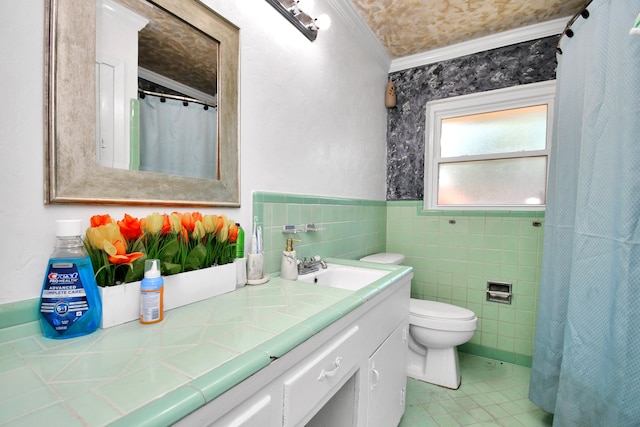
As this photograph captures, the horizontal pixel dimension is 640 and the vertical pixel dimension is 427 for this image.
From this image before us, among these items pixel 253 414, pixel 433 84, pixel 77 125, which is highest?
pixel 433 84

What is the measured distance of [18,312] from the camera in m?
0.63

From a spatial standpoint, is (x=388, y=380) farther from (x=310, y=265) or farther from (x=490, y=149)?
(x=490, y=149)

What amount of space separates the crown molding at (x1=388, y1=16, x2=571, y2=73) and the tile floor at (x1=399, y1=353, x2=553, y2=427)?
7.88ft

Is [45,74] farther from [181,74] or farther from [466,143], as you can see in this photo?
[466,143]

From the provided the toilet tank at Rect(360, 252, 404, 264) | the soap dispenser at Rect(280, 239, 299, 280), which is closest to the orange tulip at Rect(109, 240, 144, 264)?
the soap dispenser at Rect(280, 239, 299, 280)

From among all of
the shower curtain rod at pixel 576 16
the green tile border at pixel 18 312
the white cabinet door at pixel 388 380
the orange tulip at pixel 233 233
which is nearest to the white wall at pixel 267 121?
the green tile border at pixel 18 312

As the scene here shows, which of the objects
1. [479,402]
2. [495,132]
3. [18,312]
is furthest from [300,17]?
[479,402]

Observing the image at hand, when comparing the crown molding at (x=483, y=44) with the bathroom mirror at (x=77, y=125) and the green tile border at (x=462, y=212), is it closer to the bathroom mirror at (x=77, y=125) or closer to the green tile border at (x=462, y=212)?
the green tile border at (x=462, y=212)

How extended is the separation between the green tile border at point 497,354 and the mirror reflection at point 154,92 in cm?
235

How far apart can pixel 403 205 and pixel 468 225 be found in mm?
536

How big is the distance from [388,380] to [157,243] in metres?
1.08

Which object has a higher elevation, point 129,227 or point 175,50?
point 175,50

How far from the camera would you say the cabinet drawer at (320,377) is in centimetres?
64

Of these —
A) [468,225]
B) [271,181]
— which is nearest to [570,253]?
[468,225]
